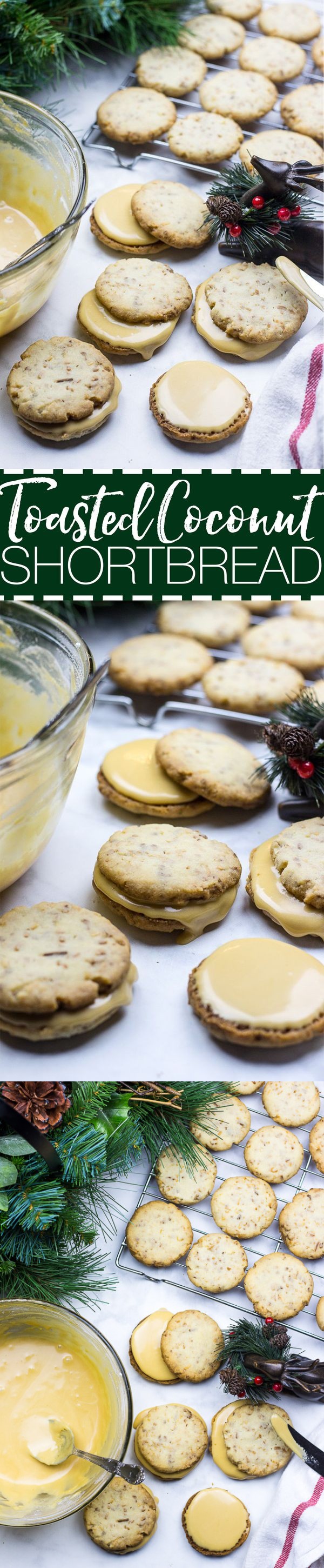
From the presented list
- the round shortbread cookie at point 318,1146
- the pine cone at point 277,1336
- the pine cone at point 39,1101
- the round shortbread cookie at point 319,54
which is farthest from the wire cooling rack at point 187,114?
the pine cone at point 277,1336

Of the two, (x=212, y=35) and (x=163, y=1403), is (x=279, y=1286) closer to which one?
(x=163, y=1403)

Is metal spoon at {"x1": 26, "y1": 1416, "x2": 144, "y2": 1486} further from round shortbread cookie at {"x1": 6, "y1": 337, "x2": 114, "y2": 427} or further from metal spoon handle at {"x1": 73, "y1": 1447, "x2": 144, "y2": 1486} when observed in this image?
round shortbread cookie at {"x1": 6, "y1": 337, "x2": 114, "y2": 427}

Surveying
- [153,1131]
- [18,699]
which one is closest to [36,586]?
[18,699]

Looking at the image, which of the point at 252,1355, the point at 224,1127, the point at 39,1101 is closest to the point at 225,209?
the point at 39,1101

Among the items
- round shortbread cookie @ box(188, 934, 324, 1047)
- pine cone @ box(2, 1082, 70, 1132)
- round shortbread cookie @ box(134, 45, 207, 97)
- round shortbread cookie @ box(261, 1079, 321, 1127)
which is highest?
round shortbread cookie @ box(134, 45, 207, 97)

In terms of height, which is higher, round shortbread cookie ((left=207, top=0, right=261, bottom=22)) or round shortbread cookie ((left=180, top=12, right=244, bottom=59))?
round shortbread cookie ((left=207, top=0, right=261, bottom=22))

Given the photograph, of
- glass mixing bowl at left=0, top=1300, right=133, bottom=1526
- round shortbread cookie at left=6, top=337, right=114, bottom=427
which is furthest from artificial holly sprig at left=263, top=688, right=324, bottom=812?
glass mixing bowl at left=0, top=1300, right=133, bottom=1526

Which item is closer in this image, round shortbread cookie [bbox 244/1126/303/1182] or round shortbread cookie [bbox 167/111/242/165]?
round shortbread cookie [bbox 167/111/242/165]
